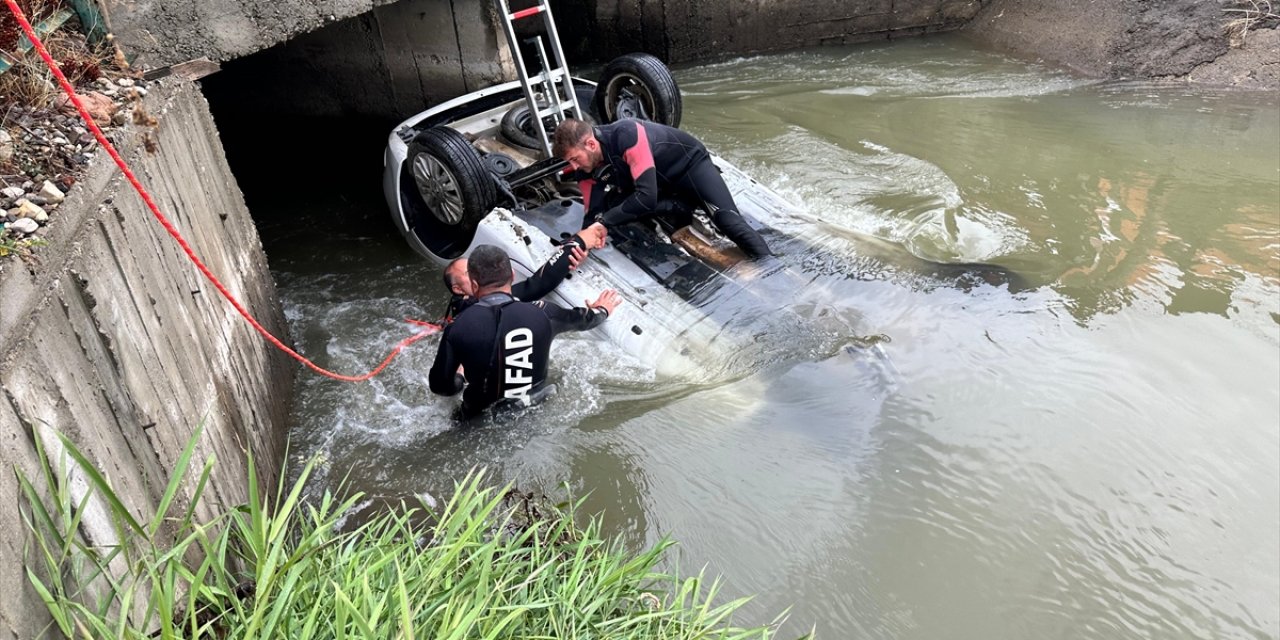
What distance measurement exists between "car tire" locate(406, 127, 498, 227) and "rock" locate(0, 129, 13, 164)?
96.6 inches

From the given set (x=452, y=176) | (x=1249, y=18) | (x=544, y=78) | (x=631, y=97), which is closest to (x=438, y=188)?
(x=452, y=176)

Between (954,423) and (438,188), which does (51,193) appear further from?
(954,423)

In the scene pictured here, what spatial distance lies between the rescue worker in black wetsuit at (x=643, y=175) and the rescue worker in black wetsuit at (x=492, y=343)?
1.13m

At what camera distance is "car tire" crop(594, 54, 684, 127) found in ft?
20.1

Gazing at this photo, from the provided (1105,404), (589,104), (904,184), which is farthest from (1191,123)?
(589,104)

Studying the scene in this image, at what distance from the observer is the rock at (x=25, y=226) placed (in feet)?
8.37

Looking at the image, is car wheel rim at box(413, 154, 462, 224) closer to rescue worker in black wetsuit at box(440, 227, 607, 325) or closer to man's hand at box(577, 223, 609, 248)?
rescue worker in black wetsuit at box(440, 227, 607, 325)

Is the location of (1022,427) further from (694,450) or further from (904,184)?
(904,184)

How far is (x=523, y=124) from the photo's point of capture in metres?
6.26

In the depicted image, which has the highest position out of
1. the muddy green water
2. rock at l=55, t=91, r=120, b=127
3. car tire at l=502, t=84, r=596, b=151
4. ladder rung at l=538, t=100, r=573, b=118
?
rock at l=55, t=91, r=120, b=127

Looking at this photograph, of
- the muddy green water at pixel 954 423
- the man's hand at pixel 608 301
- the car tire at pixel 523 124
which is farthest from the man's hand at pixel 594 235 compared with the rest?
the car tire at pixel 523 124

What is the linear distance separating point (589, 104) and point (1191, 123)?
5901mm

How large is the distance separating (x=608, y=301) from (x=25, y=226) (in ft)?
9.33

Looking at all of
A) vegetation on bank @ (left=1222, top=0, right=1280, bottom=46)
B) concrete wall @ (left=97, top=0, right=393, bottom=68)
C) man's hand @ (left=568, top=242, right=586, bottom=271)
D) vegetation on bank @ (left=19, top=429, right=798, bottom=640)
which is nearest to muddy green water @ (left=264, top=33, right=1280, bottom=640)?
man's hand @ (left=568, top=242, right=586, bottom=271)
